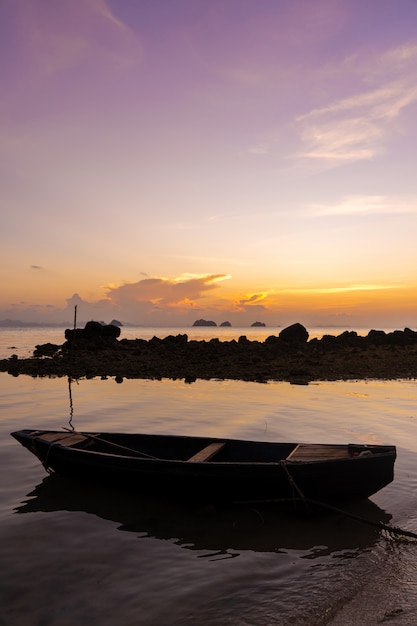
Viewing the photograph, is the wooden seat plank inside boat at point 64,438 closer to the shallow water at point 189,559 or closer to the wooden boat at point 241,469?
the wooden boat at point 241,469

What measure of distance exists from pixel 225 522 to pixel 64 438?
4370mm

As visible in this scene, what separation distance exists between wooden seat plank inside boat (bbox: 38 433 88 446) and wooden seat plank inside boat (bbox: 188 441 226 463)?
272 centimetres

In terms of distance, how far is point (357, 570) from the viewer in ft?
22.3

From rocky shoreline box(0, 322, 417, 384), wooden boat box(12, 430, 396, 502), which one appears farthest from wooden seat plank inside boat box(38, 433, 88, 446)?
rocky shoreline box(0, 322, 417, 384)

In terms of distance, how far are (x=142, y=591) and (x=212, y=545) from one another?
170cm

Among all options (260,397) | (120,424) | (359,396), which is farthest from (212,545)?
(359,396)

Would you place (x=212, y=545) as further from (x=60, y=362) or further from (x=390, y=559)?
(x=60, y=362)

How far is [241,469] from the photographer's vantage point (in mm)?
8594

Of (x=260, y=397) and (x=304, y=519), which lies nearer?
(x=304, y=519)

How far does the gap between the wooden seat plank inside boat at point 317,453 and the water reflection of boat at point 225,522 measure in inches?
36.0

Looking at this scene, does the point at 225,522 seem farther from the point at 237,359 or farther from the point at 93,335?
the point at 93,335

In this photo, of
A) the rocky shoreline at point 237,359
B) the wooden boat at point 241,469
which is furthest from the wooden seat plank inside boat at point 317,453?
the rocky shoreline at point 237,359

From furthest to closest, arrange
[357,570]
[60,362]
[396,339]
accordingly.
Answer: [396,339] < [60,362] < [357,570]

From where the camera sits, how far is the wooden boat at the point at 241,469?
8.43 metres
